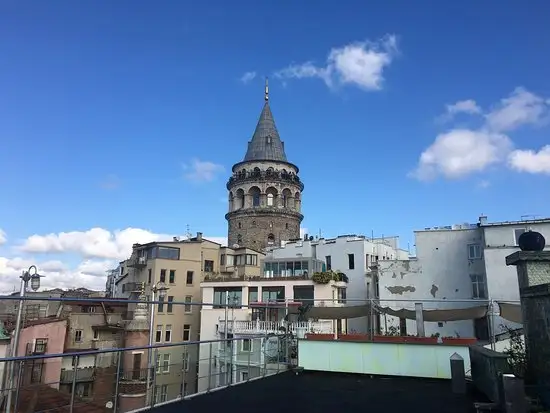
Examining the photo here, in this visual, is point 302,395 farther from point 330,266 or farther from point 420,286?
point 330,266

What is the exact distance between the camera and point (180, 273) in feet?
136

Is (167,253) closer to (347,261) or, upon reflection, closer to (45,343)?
(45,343)

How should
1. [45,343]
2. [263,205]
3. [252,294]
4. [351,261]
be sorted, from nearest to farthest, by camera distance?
[45,343]
[252,294]
[351,261]
[263,205]

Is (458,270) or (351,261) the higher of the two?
(351,261)

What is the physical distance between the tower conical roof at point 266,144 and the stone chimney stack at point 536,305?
49768 mm

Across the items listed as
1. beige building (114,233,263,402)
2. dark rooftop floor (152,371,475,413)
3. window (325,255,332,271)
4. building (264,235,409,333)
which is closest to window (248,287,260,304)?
building (264,235,409,333)

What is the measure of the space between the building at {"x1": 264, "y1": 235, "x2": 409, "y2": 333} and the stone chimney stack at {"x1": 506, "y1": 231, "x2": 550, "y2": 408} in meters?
28.7

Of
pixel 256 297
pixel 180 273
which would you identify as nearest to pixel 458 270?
pixel 256 297

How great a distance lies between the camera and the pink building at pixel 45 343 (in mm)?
26344

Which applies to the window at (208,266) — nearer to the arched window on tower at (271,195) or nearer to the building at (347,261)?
the building at (347,261)

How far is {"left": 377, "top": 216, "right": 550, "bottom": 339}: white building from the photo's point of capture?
90.0 ft

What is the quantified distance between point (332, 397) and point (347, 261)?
110 feet

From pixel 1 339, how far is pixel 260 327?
48.2 feet

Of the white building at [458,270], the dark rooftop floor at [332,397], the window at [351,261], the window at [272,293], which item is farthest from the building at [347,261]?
the dark rooftop floor at [332,397]
